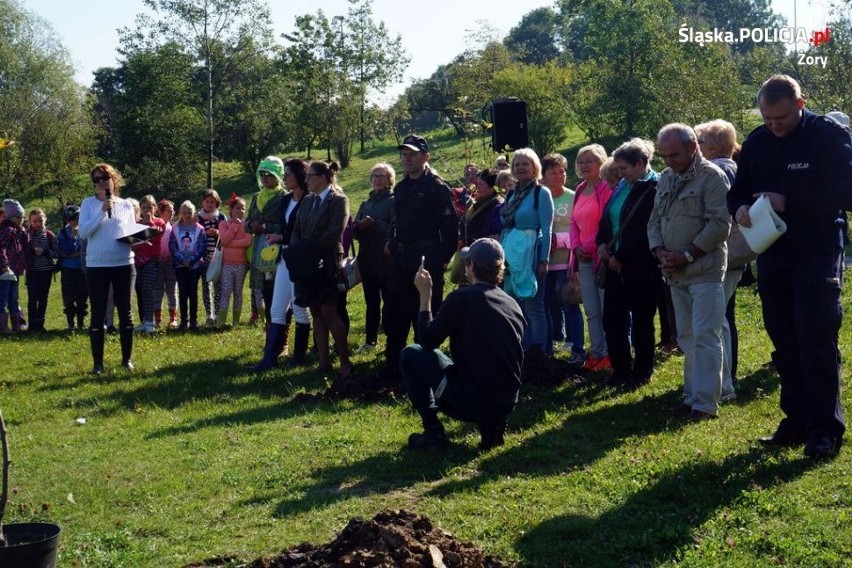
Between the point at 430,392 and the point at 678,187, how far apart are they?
2.40 metres

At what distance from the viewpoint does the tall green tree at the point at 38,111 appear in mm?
47312

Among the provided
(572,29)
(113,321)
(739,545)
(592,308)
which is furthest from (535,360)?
(572,29)

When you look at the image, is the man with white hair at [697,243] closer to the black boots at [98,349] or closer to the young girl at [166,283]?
the black boots at [98,349]

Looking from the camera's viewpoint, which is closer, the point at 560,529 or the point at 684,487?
the point at 560,529

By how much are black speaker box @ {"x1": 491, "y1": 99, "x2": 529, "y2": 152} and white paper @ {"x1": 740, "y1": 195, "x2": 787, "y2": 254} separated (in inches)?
254

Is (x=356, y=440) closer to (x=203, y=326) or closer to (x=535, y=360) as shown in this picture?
(x=535, y=360)

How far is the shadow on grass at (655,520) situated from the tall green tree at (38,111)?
38.1 m

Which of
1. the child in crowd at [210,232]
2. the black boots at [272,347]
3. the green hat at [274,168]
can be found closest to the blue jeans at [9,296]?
the child in crowd at [210,232]

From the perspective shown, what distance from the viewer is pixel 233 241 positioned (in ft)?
46.3

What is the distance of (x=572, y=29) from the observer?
89.6 m

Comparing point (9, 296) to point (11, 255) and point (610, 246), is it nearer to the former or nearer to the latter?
point (11, 255)

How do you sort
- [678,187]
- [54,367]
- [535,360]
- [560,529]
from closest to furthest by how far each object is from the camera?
[560,529], [678,187], [535,360], [54,367]

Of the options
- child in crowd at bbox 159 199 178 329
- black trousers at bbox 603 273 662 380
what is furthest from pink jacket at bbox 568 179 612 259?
child in crowd at bbox 159 199 178 329

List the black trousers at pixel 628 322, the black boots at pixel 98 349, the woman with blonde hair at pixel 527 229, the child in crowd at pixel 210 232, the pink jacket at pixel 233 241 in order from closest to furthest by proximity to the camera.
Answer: the black trousers at pixel 628 322
the woman with blonde hair at pixel 527 229
the black boots at pixel 98 349
the pink jacket at pixel 233 241
the child in crowd at pixel 210 232
